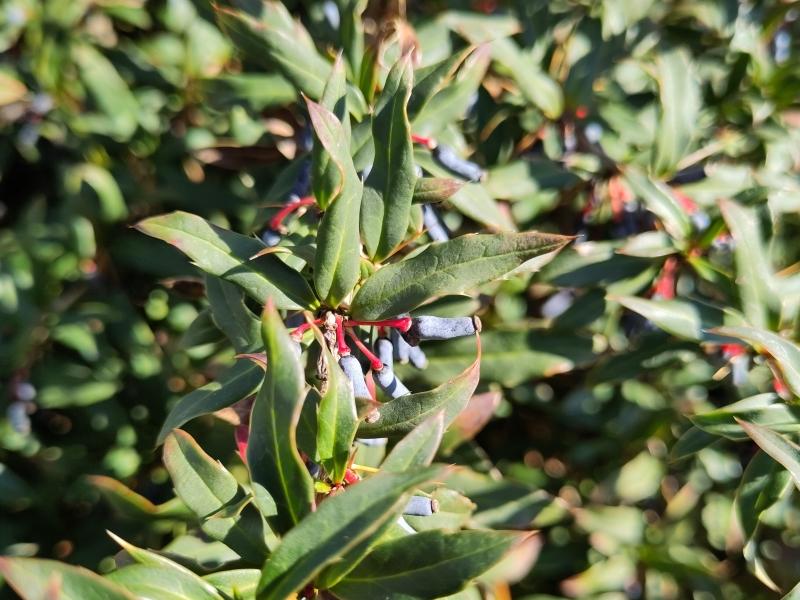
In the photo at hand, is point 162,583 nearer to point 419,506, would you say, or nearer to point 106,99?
point 419,506

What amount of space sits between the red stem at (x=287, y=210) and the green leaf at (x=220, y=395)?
9.0 inches

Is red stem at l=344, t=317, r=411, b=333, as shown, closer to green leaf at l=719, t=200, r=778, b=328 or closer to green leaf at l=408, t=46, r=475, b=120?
green leaf at l=408, t=46, r=475, b=120

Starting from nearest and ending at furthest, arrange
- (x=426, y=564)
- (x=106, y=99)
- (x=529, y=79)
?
(x=426, y=564) < (x=529, y=79) < (x=106, y=99)

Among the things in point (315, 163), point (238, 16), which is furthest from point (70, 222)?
point (315, 163)

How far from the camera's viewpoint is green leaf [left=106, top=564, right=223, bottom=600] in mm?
692

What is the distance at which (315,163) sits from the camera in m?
0.83

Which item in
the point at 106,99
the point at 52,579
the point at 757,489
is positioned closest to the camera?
the point at 52,579


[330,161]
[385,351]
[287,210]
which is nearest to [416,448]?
[385,351]

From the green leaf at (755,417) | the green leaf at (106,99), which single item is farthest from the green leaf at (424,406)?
the green leaf at (106,99)

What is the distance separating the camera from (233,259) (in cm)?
82

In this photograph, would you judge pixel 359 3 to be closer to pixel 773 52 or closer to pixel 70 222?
pixel 70 222

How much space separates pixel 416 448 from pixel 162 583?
0.83ft

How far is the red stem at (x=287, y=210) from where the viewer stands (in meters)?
0.99

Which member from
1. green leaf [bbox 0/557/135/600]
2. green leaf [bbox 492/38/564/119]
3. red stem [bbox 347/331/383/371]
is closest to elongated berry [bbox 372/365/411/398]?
red stem [bbox 347/331/383/371]
